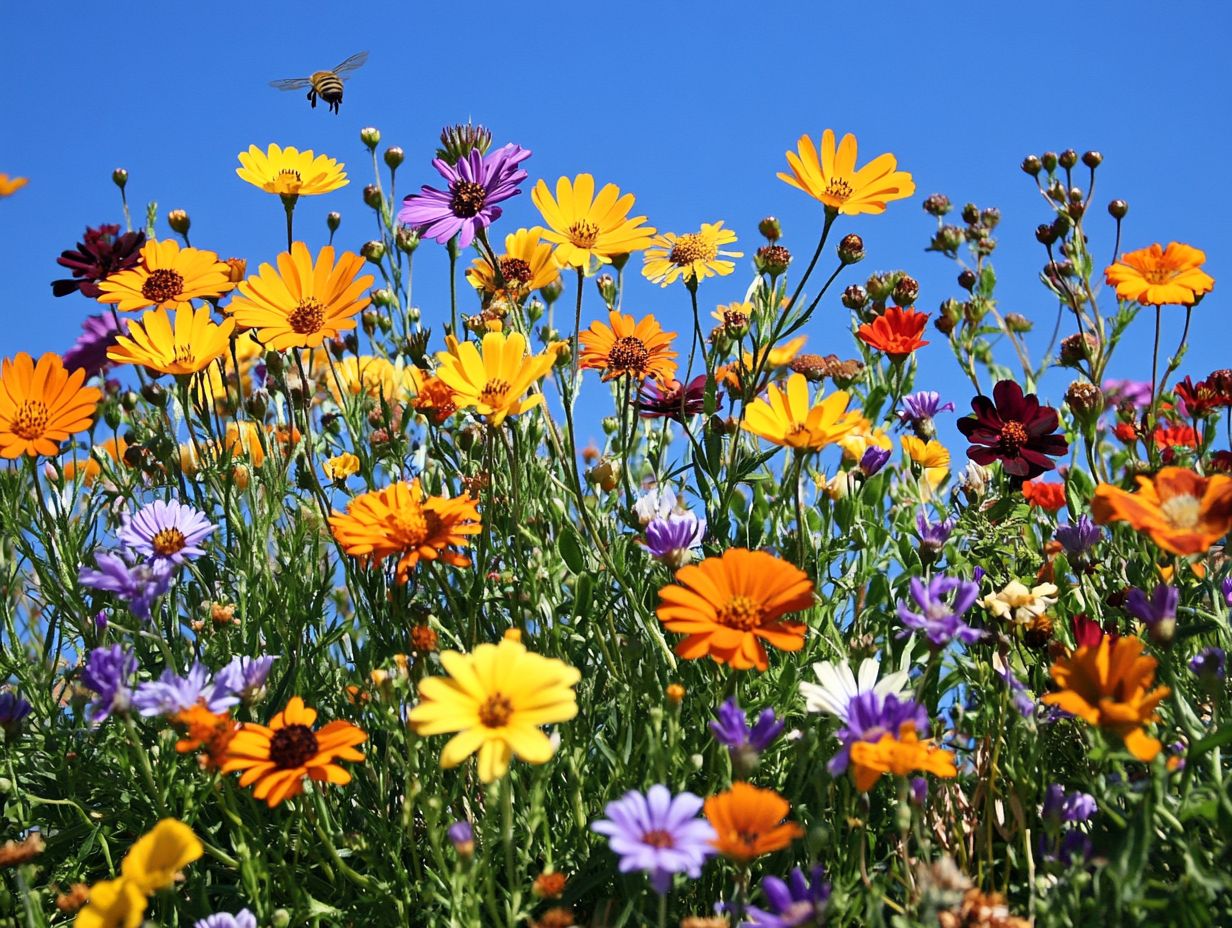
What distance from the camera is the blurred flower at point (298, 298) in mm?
1997

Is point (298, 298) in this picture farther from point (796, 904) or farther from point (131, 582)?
point (796, 904)

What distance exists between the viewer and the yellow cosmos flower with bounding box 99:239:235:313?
2.13 metres

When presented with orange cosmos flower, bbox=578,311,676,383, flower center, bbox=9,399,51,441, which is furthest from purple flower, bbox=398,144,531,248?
flower center, bbox=9,399,51,441

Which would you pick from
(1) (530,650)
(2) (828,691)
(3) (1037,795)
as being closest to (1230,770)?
(3) (1037,795)

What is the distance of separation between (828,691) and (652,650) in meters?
0.49

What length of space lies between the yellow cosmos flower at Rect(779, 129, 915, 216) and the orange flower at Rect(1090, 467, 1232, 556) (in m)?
0.76

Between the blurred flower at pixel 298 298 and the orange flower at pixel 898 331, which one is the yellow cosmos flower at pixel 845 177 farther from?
the blurred flower at pixel 298 298

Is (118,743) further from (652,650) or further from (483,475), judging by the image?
(652,650)

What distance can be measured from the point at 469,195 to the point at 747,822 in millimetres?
Result: 1185

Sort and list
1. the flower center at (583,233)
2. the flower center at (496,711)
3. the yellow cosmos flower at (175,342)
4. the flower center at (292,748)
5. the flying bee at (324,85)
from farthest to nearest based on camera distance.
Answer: the flying bee at (324,85), the flower center at (583,233), the yellow cosmos flower at (175,342), the flower center at (292,748), the flower center at (496,711)

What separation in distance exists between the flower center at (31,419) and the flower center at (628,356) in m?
0.99

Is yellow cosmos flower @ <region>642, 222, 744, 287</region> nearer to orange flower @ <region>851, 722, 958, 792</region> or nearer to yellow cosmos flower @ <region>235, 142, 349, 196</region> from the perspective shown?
yellow cosmos flower @ <region>235, 142, 349, 196</region>

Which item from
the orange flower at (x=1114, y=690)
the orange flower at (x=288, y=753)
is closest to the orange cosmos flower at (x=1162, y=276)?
the orange flower at (x=1114, y=690)

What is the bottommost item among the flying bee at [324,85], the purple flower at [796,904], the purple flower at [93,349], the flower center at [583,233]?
the purple flower at [796,904]
